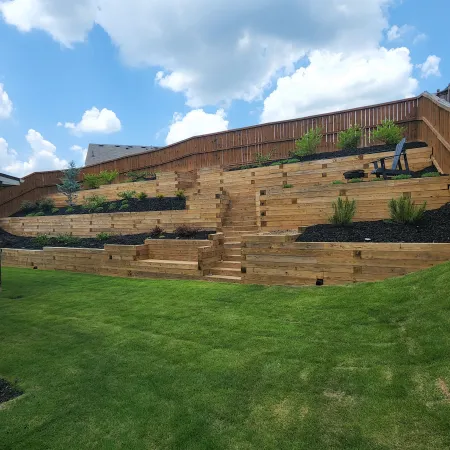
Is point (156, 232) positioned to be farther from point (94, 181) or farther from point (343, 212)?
point (94, 181)

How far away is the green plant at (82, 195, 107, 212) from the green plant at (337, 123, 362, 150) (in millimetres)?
11182

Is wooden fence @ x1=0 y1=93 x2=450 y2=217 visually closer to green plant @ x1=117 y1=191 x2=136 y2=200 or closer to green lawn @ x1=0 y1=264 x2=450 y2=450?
green plant @ x1=117 y1=191 x2=136 y2=200

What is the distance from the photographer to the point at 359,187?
7816 mm

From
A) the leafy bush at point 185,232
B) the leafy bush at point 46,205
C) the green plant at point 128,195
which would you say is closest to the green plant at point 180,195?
the green plant at point 128,195

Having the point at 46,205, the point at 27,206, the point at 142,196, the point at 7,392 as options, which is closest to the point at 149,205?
the point at 142,196

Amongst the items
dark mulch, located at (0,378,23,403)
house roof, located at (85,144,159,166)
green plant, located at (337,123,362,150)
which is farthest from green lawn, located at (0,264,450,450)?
house roof, located at (85,144,159,166)

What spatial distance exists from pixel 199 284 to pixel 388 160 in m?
7.18

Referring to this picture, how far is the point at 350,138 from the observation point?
12.9 metres

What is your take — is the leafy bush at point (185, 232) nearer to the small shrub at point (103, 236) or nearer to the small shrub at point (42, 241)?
the small shrub at point (103, 236)

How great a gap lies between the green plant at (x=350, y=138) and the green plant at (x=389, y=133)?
2.12ft

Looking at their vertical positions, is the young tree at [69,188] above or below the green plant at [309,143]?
below

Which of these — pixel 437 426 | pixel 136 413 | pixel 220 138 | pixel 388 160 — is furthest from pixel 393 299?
pixel 220 138

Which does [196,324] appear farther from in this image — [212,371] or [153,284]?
[153,284]

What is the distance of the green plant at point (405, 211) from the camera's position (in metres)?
6.66
